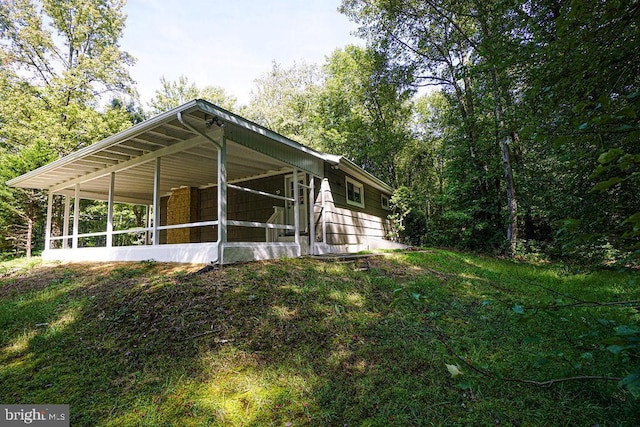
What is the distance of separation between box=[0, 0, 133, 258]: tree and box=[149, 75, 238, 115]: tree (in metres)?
6.86

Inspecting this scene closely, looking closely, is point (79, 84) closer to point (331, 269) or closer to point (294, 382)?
point (331, 269)

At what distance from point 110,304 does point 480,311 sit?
15.7ft

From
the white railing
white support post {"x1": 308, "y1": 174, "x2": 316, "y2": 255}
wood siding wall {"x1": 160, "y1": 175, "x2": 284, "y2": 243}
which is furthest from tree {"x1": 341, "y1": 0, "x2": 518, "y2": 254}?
wood siding wall {"x1": 160, "y1": 175, "x2": 284, "y2": 243}

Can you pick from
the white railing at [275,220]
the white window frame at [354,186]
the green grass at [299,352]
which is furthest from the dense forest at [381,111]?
the white railing at [275,220]

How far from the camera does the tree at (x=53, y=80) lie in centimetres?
1212

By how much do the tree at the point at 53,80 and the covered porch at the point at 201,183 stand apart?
302cm

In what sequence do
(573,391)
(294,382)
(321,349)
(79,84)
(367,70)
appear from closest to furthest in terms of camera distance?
1. (573,391)
2. (294,382)
3. (321,349)
4. (79,84)
5. (367,70)

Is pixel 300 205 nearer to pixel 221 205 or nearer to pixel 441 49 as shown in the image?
pixel 221 205

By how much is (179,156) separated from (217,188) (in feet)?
7.38

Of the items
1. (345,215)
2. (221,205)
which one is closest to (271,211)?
(345,215)

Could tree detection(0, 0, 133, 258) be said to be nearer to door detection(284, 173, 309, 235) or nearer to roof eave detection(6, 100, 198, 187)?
roof eave detection(6, 100, 198, 187)

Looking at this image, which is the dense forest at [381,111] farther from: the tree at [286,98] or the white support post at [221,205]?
the white support post at [221,205]

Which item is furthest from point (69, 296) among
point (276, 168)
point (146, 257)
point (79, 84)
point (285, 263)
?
point (79, 84)

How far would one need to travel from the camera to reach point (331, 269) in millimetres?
5629
